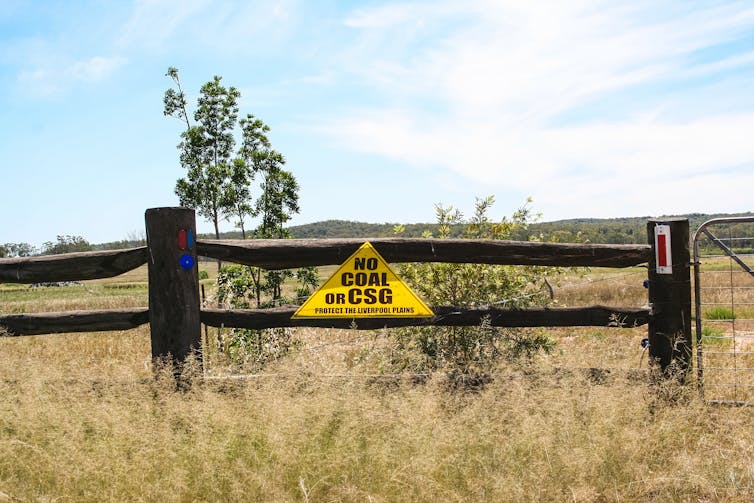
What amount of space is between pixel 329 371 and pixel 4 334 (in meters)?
2.65

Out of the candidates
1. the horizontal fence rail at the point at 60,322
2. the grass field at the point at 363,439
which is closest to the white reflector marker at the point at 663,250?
the grass field at the point at 363,439

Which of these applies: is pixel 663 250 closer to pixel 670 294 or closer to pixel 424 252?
pixel 670 294

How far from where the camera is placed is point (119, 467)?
3.41 metres

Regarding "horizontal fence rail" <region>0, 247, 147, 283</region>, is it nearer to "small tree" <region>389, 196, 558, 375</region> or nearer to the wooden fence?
the wooden fence

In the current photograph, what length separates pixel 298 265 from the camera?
494cm

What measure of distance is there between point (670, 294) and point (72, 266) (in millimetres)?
4700

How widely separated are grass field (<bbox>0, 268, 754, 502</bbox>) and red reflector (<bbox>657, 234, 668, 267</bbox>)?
918 mm

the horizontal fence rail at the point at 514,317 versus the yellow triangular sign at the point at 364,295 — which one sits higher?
the yellow triangular sign at the point at 364,295

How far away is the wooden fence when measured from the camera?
4.70 metres

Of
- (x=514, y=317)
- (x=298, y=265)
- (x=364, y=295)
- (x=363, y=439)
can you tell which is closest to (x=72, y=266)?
(x=298, y=265)

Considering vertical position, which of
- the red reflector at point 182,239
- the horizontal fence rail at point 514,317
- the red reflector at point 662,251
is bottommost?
the horizontal fence rail at point 514,317

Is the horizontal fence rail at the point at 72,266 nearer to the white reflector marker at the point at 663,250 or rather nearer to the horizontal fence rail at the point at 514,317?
the horizontal fence rail at the point at 514,317

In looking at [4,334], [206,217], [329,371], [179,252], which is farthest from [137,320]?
[206,217]

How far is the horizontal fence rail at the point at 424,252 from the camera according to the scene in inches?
190
